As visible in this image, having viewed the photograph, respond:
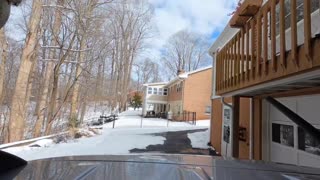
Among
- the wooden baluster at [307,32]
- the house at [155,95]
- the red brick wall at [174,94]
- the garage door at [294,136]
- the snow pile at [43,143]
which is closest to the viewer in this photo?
the wooden baluster at [307,32]

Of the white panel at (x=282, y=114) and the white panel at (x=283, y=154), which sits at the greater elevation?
the white panel at (x=282, y=114)

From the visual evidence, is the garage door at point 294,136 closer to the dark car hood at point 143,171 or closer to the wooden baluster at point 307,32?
the wooden baluster at point 307,32

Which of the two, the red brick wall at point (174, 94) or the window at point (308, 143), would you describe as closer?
the window at point (308, 143)

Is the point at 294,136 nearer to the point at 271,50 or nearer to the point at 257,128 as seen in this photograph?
the point at 257,128

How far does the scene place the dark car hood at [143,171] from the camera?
1.63 meters

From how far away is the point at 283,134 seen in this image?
650cm

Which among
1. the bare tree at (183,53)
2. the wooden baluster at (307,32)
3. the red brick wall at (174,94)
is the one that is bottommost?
the wooden baluster at (307,32)

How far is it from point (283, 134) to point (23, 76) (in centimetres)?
983

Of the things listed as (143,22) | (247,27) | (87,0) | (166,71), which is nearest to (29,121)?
(87,0)

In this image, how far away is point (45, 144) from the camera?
35.1 feet

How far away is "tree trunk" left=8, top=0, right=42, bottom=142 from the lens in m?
12.4

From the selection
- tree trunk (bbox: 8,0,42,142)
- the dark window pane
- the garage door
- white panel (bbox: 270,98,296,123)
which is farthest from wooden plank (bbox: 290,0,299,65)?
tree trunk (bbox: 8,0,42,142)

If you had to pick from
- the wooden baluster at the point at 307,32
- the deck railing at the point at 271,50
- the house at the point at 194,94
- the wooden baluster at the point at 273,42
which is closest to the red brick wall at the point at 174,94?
the house at the point at 194,94

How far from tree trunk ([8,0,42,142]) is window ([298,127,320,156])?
10263mm
